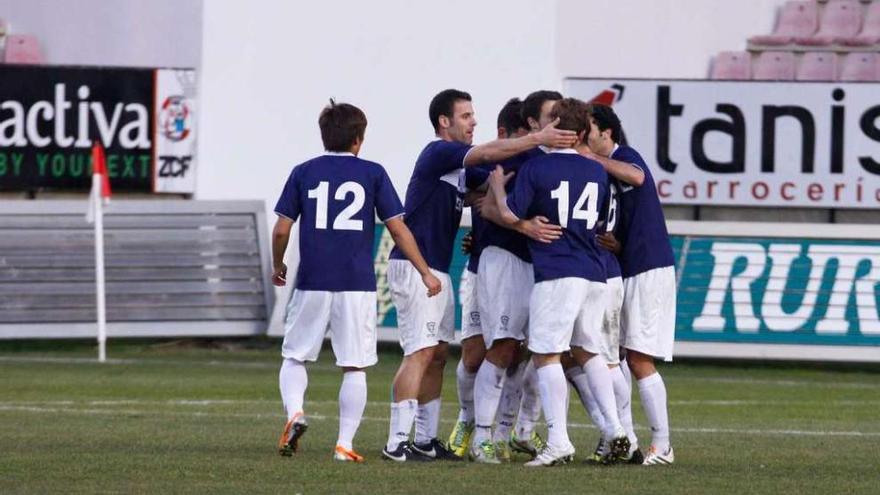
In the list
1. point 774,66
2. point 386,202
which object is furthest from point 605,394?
point 774,66

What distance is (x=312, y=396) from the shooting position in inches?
672

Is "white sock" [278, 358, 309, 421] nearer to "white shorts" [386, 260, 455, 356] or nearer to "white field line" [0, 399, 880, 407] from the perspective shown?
"white shorts" [386, 260, 455, 356]

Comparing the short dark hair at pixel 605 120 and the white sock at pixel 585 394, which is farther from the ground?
the short dark hair at pixel 605 120

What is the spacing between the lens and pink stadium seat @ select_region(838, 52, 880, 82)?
78.2ft

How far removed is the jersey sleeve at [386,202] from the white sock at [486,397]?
0.98m

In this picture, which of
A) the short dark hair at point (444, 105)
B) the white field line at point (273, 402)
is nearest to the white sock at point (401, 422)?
the short dark hair at point (444, 105)

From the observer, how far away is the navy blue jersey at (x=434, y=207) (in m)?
11.5

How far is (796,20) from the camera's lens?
80.4 feet

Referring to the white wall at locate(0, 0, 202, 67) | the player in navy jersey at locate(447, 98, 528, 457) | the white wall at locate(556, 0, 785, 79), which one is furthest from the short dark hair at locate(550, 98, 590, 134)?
the white wall at locate(0, 0, 202, 67)

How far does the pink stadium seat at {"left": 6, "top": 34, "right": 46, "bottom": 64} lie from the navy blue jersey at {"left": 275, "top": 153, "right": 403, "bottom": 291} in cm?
1339

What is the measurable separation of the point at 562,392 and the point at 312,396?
633 centimetres

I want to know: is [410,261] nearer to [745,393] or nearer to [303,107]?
[745,393]

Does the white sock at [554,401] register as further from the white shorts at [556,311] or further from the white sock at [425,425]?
the white sock at [425,425]

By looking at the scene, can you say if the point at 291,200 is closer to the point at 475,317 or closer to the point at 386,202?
the point at 386,202
